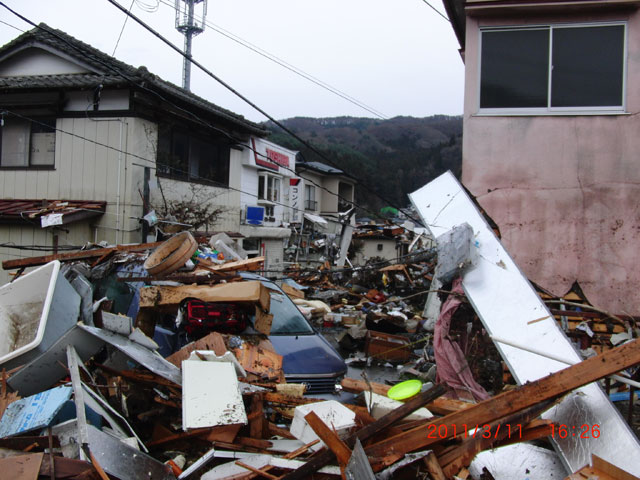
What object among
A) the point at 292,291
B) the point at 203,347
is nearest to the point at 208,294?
the point at 203,347

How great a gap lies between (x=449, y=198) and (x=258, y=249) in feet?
49.0

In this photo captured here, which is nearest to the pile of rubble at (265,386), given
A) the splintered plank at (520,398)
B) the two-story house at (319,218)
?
the splintered plank at (520,398)

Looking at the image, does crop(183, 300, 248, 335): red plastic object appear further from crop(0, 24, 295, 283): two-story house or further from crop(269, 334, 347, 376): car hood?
crop(0, 24, 295, 283): two-story house

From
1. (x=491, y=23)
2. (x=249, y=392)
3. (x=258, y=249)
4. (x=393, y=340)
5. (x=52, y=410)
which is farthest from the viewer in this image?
(x=258, y=249)

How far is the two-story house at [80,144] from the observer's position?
12680 mm

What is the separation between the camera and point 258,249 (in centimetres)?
2053

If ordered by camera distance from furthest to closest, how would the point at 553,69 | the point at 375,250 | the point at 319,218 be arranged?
the point at 319,218
the point at 375,250
the point at 553,69

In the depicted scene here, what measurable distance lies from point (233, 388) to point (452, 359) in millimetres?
2580

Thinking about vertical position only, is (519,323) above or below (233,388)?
above

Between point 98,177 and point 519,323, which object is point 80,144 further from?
point 519,323

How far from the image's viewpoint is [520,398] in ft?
10.8

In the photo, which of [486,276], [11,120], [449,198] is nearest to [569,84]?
[449,198]

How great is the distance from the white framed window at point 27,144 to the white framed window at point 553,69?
1232cm

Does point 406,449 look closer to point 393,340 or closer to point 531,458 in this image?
point 531,458
